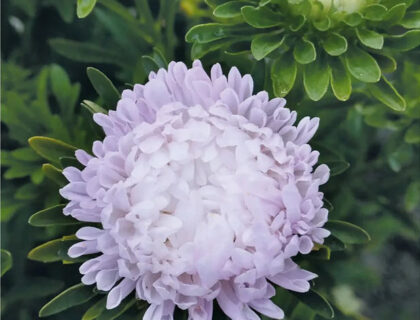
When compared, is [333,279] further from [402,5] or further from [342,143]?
[402,5]

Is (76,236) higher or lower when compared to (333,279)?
higher

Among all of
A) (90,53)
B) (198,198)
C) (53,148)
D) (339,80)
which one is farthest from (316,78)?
(90,53)

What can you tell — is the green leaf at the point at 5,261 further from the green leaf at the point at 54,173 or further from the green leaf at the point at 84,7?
the green leaf at the point at 84,7

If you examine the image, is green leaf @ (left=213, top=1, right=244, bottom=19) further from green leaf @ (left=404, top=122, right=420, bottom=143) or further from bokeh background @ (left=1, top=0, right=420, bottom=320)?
green leaf @ (left=404, top=122, right=420, bottom=143)

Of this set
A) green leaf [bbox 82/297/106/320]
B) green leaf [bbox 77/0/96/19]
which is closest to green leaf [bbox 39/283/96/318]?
green leaf [bbox 82/297/106/320]

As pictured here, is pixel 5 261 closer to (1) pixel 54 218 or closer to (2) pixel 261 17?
(1) pixel 54 218

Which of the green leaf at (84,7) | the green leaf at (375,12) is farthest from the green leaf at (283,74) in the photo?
the green leaf at (84,7)

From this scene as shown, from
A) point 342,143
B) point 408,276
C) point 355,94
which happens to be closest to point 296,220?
point 355,94
